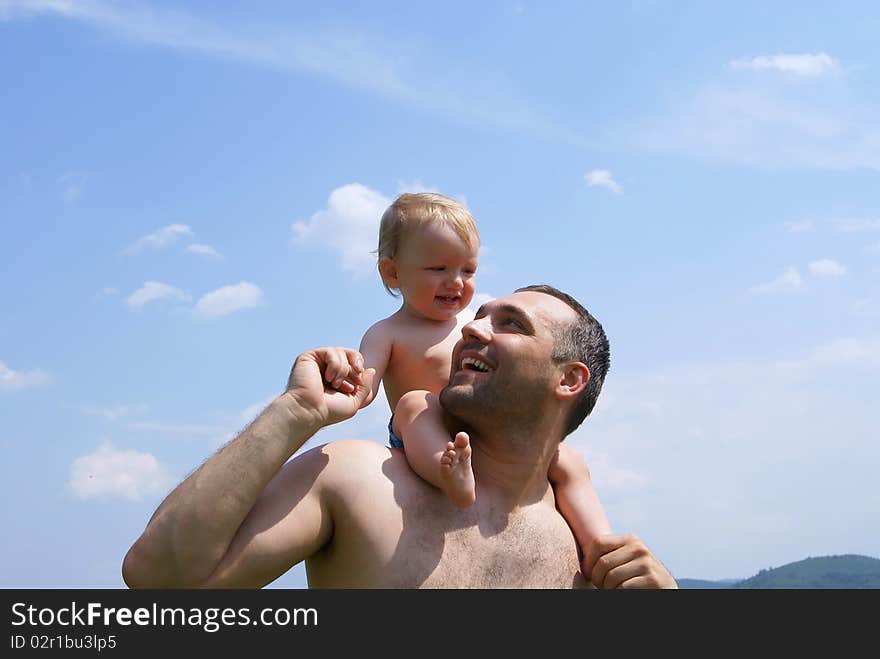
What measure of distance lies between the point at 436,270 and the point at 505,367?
1335 millimetres

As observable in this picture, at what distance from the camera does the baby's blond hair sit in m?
6.59

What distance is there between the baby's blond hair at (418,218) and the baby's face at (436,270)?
0.14 ft

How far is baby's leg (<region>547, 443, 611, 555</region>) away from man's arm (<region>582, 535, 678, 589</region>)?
123mm

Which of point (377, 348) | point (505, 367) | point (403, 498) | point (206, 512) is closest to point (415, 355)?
point (377, 348)

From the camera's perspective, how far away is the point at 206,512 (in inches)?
184

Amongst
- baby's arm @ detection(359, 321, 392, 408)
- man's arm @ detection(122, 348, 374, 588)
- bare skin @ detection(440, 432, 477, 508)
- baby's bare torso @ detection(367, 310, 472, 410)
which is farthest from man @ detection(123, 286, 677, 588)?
baby's bare torso @ detection(367, 310, 472, 410)

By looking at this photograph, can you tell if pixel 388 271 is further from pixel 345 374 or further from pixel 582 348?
pixel 345 374

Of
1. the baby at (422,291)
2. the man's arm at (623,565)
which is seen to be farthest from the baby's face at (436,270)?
the man's arm at (623,565)

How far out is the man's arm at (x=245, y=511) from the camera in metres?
4.70

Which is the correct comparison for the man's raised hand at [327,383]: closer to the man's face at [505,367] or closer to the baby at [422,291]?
the man's face at [505,367]

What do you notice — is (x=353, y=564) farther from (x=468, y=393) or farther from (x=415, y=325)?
(x=415, y=325)

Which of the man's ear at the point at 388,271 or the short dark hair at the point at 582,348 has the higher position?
the man's ear at the point at 388,271

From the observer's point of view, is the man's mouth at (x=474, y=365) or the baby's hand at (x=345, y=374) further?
the man's mouth at (x=474, y=365)
